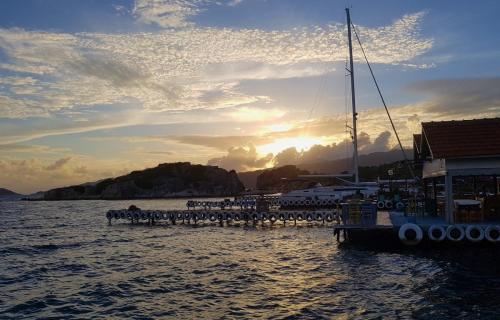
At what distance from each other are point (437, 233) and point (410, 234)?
143 centimetres

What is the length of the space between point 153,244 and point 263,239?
28.6 feet

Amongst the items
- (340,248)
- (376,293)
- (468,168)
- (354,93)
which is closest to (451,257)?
(468,168)

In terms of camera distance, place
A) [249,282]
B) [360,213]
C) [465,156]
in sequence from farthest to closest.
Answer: [360,213], [465,156], [249,282]

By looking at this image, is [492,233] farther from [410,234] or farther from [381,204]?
[381,204]

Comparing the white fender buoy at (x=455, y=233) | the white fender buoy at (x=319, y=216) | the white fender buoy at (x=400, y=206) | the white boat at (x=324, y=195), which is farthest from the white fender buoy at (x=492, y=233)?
the white boat at (x=324, y=195)

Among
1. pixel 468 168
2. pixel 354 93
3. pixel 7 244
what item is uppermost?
pixel 354 93

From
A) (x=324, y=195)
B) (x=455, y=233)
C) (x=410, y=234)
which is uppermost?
(x=324, y=195)

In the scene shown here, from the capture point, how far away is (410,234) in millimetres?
26172

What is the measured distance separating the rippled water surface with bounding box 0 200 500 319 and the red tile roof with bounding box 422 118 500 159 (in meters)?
5.51

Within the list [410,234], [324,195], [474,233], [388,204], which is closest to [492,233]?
[474,233]

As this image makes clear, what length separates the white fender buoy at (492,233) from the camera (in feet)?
80.9

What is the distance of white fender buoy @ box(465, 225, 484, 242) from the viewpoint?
81.6ft

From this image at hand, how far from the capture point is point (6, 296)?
19.8 meters

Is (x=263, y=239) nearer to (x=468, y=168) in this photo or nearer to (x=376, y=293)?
(x=468, y=168)
